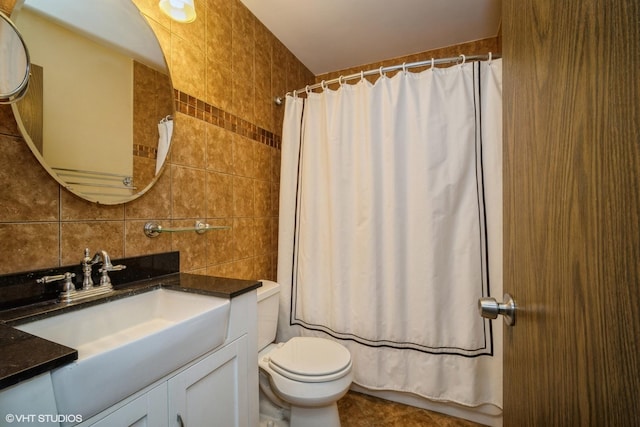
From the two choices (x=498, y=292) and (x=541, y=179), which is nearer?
(x=541, y=179)

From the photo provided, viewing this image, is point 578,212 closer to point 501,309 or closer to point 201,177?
point 501,309

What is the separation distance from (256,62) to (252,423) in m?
1.98

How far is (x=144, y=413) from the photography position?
0.70m

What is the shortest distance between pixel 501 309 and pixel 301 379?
957 millimetres

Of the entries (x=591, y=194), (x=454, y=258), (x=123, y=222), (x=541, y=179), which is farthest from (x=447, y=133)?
(x=123, y=222)

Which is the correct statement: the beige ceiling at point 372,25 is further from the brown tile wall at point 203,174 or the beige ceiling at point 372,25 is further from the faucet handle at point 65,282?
the faucet handle at point 65,282

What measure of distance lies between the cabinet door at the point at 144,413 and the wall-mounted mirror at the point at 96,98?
70cm

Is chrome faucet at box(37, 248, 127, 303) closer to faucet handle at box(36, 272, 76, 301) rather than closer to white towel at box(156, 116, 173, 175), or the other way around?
faucet handle at box(36, 272, 76, 301)

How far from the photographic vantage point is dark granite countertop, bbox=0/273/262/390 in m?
0.49

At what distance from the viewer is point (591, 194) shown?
33 centimetres

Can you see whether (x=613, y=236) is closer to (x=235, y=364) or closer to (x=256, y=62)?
(x=235, y=364)

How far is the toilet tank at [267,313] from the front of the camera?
5.10 feet

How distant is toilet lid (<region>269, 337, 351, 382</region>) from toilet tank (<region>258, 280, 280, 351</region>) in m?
0.14

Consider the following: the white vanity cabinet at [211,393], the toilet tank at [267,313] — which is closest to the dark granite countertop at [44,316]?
the white vanity cabinet at [211,393]
